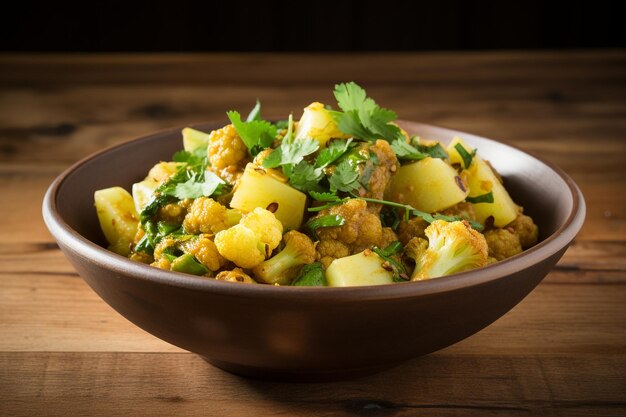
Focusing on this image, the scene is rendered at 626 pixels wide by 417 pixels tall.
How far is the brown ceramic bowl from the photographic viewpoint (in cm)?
189

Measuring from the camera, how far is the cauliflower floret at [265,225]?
2145 millimetres

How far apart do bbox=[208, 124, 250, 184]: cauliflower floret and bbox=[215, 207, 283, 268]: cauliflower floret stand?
0.36m

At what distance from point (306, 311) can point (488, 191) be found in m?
0.98

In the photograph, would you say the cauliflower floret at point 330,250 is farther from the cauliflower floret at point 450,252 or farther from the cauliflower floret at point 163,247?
the cauliflower floret at point 163,247

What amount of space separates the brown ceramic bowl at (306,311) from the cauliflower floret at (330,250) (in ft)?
0.98

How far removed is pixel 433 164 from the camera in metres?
2.50

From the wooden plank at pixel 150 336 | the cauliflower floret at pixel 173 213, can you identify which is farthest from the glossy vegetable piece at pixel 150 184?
the wooden plank at pixel 150 336

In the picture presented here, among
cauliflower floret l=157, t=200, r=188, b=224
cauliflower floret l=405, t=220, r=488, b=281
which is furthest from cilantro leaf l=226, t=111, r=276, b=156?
cauliflower floret l=405, t=220, r=488, b=281

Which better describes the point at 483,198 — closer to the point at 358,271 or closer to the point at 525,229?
the point at 525,229

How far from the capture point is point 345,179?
2328 millimetres

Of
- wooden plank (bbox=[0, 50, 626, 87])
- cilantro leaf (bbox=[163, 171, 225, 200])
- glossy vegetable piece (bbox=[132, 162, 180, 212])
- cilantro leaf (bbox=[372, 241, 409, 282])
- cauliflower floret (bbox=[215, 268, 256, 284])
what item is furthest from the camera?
wooden plank (bbox=[0, 50, 626, 87])

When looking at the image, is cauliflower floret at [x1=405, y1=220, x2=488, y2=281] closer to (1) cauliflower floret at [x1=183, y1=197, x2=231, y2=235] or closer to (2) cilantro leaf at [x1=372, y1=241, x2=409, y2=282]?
(2) cilantro leaf at [x1=372, y1=241, x2=409, y2=282]

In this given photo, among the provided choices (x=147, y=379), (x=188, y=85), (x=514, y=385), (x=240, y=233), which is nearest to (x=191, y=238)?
(x=240, y=233)

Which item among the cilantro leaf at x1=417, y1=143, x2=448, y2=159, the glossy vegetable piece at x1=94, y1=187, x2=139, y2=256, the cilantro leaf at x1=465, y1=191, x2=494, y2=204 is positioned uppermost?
the cilantro leaf at x1=417, y1=143, x2=448, y2=159
